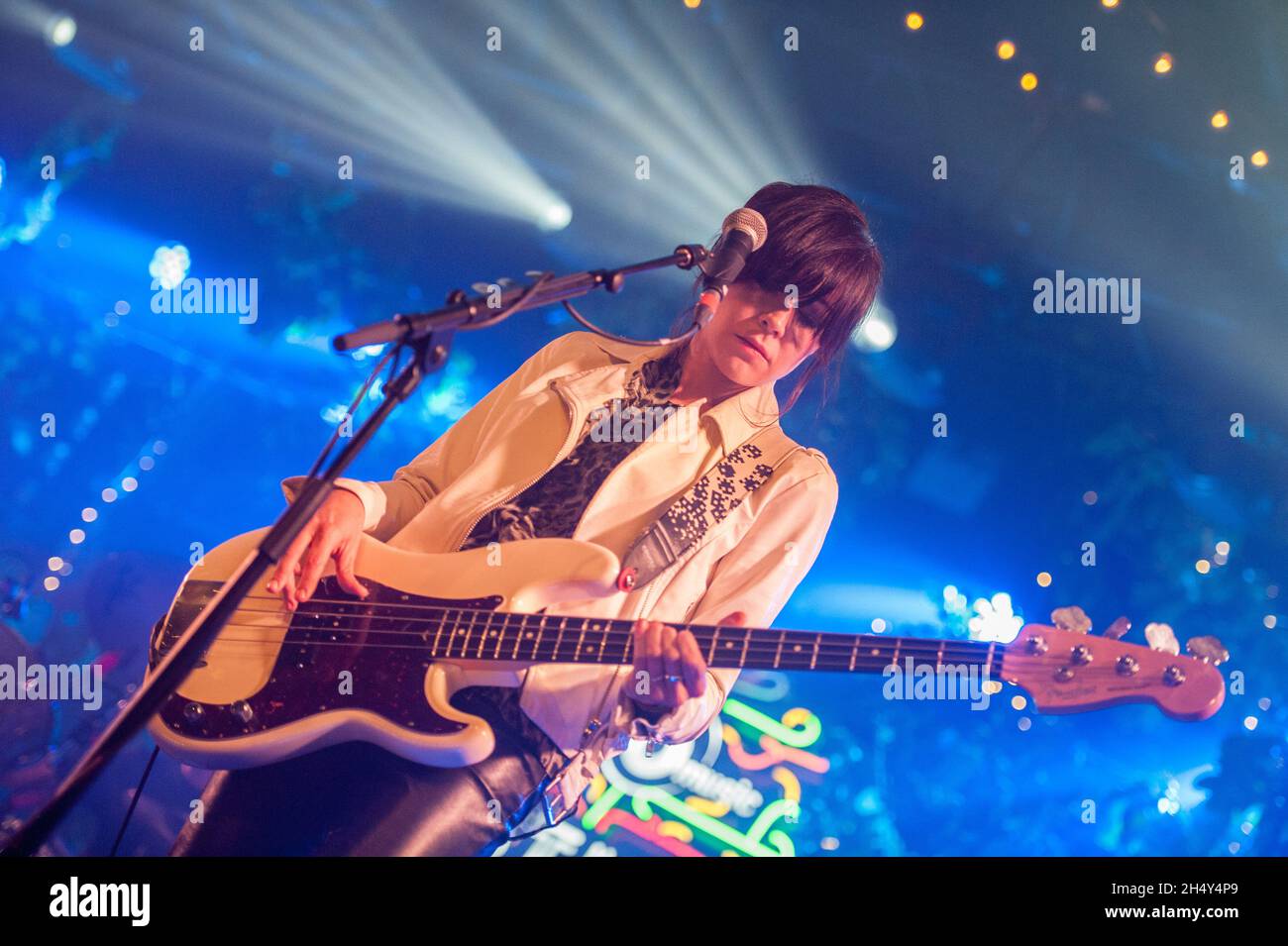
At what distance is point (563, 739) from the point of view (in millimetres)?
2494

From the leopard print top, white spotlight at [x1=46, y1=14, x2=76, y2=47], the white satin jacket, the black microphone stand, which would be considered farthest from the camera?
white spotlight at [x1=46, y1=14, x2=76, y2=47]

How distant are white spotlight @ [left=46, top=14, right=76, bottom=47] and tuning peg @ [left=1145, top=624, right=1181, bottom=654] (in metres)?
3.43

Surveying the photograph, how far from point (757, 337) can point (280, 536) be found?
1515 millimetres

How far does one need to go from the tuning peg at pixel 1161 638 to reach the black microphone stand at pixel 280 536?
5.27 feet

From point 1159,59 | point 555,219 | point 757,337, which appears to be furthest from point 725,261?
point 1159,59

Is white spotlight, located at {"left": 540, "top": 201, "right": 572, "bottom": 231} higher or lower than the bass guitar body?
higher

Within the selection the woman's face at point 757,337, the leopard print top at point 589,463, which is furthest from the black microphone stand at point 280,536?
the woman's face at point 757,337

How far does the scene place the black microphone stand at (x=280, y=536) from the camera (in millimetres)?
1613

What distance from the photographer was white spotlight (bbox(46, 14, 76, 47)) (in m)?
3.11

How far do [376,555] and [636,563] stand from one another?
0.64 m

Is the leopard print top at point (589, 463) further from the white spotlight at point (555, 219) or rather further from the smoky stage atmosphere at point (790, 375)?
the white spotlight at point (555, 219)

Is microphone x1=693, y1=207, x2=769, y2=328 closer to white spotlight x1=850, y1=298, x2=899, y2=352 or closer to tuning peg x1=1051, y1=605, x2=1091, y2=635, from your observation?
white spotlight x1=850, y1=298, x2=899, y2=352

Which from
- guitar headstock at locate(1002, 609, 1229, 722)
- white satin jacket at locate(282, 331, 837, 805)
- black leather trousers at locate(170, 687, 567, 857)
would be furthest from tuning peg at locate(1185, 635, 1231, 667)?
black leather trousers at locate(170, 687, 567, 857)
